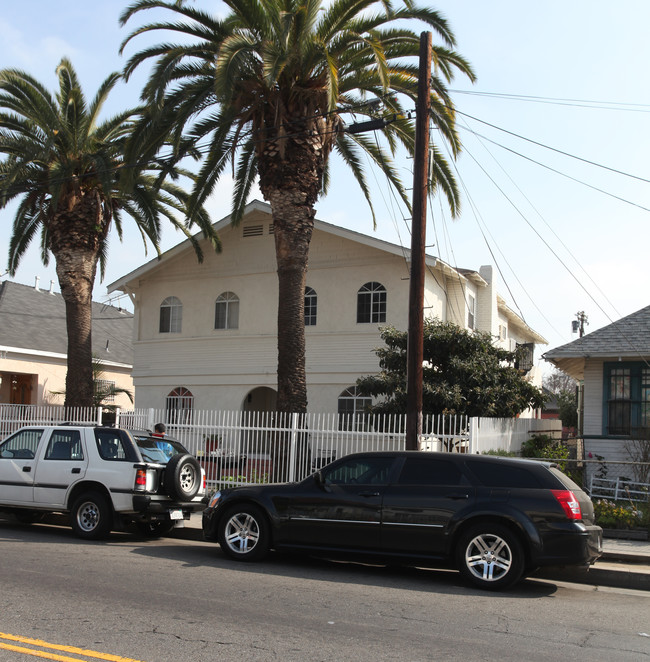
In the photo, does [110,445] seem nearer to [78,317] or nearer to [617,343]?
[78,317]

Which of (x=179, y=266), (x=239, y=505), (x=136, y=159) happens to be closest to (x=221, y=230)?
(x=179, y=266)

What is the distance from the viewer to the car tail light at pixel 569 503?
8070 millimetres

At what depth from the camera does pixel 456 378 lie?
17.9 meters

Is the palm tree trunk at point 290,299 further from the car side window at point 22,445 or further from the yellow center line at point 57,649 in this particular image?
the yellow center line at point 57,649

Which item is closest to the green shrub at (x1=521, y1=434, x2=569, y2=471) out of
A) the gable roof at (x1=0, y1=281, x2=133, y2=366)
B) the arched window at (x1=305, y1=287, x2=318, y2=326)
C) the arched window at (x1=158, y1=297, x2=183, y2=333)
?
the arched window at (x1=305, y1=287, x2=318, y2=326)

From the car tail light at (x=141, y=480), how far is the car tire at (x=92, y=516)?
57cm

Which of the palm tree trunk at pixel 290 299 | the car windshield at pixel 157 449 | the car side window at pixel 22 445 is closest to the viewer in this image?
the car windshield at pixel 157 449

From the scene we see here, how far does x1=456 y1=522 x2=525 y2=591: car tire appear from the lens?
8086 mm

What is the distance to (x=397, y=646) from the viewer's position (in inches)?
230

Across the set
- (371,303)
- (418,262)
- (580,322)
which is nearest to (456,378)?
(371,303)

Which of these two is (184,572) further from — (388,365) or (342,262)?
(342,262)

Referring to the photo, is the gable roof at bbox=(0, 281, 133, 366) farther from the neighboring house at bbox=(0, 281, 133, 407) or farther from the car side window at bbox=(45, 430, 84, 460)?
Result: the car side window at bbox=(45, 430, 84, 460)

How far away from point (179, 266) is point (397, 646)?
21174 mm

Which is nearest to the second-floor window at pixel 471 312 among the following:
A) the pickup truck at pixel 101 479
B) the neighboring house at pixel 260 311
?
the neighboring house at pixel 260 311
